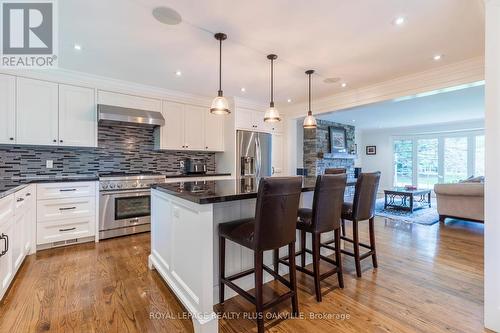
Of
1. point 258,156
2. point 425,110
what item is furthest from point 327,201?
point 425,110

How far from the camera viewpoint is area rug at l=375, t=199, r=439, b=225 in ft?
15.5

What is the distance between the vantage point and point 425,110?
238 inches

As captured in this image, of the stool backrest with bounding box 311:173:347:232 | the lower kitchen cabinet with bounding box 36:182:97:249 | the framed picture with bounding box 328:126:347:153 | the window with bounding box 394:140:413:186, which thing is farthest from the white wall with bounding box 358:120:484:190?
the lower kitchen cabinet with bounding box 36:182:97:249

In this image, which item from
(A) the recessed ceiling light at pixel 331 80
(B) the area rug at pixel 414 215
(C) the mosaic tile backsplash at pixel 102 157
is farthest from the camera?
(B) the area rug at pixel 414 215

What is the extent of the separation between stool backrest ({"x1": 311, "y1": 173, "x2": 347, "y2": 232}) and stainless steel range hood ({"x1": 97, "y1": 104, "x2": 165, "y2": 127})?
116 inches

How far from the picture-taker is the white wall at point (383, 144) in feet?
27.4

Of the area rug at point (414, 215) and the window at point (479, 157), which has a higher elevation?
the window at point (479, 157)

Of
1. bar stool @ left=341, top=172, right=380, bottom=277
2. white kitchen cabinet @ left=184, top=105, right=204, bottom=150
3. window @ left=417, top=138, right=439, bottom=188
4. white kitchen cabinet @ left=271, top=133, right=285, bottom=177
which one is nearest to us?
bar stool @ left=341, top=172, right=380, bottom=277

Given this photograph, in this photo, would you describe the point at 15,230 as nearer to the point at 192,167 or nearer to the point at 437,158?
the point at 192,167

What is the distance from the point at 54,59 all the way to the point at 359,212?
13.2ft

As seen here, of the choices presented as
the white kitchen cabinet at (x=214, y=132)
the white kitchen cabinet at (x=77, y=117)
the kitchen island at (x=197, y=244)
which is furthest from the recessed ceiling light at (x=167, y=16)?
the white kitchen cabinet at (x=214, y=132)

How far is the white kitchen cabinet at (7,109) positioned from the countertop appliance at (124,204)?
113cm

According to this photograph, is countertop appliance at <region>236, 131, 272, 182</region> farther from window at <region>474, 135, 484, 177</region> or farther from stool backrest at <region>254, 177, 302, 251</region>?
window at <region>474, 135, 484, 177</region>
